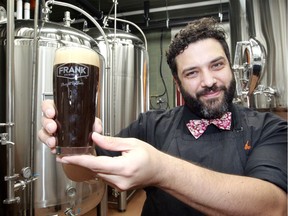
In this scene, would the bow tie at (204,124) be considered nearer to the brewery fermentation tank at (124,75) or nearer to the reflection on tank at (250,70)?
the reflection on tank at (250,70)

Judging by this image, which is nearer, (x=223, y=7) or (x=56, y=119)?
(x=56, y=119)

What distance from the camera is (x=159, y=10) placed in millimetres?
3447

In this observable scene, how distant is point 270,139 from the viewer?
876mm

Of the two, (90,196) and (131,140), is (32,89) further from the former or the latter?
(131,140)

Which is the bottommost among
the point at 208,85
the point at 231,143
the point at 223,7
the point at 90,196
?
A: the point at 90,196

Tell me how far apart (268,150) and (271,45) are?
638 mm

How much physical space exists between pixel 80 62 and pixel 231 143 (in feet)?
2.36

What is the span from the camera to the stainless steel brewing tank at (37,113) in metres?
1.51

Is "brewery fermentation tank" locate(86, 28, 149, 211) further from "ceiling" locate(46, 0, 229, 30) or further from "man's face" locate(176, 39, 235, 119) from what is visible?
"man's face" locate(176, 39, 235, 119)

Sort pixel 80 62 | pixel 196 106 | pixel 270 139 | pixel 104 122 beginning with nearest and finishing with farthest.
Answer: pixel 80 62
pixel 270 139
pixel 196 106
pixel 104 122

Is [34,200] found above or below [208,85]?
below

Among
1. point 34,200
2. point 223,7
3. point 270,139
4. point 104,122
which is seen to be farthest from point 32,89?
point 223,7

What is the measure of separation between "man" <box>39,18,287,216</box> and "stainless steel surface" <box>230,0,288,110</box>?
0.14 m

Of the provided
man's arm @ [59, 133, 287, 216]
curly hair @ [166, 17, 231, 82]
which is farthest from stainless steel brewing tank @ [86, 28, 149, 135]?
man's arm @ [59, 133, 287, 216]
